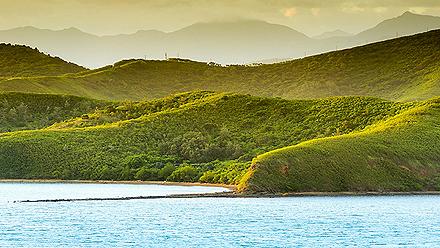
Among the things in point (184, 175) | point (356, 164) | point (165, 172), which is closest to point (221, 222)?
point (356, 164)

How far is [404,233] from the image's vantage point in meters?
96.1

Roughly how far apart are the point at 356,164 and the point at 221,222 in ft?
138

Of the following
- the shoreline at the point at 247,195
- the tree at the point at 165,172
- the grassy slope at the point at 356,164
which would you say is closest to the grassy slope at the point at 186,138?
the tree at the point at 165,172

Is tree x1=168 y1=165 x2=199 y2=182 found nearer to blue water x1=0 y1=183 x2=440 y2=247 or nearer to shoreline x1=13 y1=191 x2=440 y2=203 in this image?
blue water x1=0 y1=183 x2=440 y2=247

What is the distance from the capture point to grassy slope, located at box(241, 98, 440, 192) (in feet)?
448

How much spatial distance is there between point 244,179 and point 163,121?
56162mm

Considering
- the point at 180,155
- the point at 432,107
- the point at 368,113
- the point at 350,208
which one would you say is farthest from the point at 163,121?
the point at 350,208

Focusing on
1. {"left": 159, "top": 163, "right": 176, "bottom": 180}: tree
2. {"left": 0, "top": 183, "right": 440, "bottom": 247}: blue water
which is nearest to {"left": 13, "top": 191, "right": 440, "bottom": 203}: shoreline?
{"left": 0, "top": 183, "right": 440, "bottom": 247}: blue water

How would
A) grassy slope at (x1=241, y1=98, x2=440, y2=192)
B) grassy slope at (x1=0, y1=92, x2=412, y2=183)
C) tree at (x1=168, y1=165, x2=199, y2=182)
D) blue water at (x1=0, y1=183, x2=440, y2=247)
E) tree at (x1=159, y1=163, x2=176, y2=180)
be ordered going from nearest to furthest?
blue water at (x1=0, y1=183, x2=440, y2=247) < grassy slope at (x1=241, y1=98, x2=440, y2=192) < tree at (x1=168, y1=165, x2=199, y2=182) < tree at (x1=159, y1=163, x2=176, y2=180) < grassy slope at (x1=0, y1=92, x2=412, y2=183)

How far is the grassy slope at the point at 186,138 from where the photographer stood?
167750 millimetres

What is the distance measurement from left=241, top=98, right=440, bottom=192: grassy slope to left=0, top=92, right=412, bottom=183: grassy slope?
14.3m

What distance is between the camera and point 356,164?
141375 millimetres

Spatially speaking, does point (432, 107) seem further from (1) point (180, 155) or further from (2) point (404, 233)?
(2) point (404, 233)

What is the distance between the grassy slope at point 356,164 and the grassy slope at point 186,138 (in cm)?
1429
